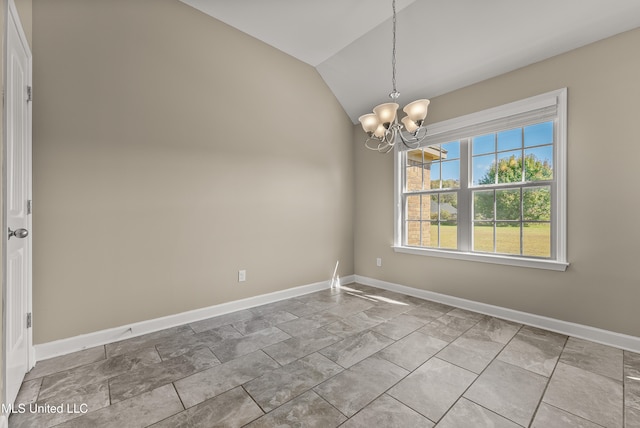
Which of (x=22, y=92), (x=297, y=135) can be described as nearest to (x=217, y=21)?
A: (x=297, y=135)

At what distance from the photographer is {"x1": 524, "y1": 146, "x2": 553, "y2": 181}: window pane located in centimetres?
270

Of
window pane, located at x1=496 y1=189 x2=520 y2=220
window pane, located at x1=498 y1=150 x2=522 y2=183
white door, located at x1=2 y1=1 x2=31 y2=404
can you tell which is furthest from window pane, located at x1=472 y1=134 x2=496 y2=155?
white door, located at x1=2 y1=1 x2=31 y2=404

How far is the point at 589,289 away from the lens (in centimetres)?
241

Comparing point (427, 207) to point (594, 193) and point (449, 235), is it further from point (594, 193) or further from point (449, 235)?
point (594, 193)

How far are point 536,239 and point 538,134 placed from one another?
1.05 metres

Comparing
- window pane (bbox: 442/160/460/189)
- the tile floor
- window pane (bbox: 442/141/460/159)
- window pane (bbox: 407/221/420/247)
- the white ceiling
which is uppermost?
the white ceiling

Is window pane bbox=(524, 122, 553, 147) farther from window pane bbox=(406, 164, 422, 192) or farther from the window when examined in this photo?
window pane bbox=(406, 164, 422, 192)

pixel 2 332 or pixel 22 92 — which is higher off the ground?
pixel 22 92

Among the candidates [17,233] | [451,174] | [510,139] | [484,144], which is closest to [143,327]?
[17,233]

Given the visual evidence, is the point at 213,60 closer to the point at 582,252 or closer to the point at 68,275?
the point at 68,275

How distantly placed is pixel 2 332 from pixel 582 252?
13.4 ft

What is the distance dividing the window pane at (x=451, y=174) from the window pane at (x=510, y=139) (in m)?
0.48

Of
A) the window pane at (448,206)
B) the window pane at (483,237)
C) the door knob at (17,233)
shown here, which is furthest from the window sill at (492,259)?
the door knob at (17,233)

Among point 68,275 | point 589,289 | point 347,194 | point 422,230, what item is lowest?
point 589,289
